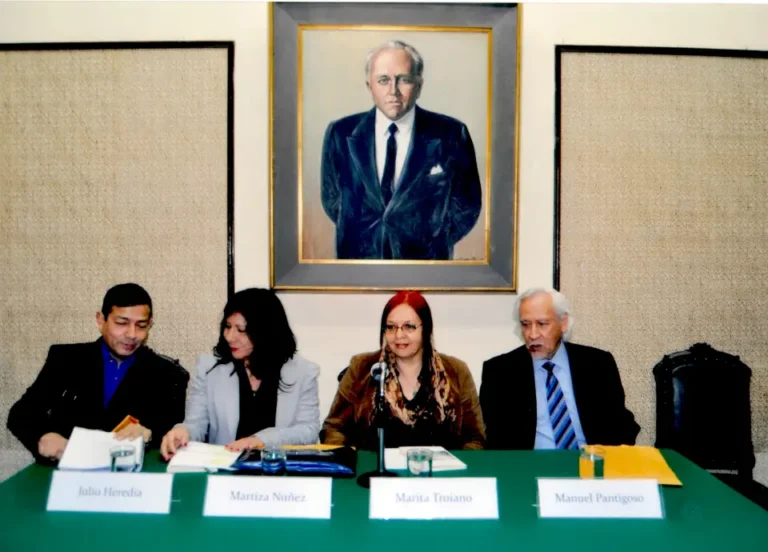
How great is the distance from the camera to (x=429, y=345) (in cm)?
273

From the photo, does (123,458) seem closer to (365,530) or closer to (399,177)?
(365,530)

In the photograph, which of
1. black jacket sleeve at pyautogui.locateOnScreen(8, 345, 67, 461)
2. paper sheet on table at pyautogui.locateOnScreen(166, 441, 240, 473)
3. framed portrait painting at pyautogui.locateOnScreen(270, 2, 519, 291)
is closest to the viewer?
paper sheet on table at pyautogui.locateOnScreen(166, 441, 240, 473)

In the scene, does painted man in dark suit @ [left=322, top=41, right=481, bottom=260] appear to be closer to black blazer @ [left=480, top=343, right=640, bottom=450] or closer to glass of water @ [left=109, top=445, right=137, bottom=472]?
black blazer @ [left=480, top=343, right=640, bottom=450]

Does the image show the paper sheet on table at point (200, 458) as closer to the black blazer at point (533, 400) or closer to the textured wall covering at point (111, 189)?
the black blazer at point (533, 400)

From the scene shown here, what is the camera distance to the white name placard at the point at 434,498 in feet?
5.39

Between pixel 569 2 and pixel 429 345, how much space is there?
79.3 inches

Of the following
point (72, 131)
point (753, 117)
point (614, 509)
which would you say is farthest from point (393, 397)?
point (753, 117)

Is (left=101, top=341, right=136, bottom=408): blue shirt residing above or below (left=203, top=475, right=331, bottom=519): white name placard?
above

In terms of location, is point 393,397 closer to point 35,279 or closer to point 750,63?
point 35,279

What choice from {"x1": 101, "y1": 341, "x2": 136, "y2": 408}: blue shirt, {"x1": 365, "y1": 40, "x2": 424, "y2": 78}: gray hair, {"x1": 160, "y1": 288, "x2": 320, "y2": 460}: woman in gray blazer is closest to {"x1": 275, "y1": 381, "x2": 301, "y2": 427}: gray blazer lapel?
{"x1": 160, "y1": 288, "x2": 320, "y2": 460}: woman in gray blazer

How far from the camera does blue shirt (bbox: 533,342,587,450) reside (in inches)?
106

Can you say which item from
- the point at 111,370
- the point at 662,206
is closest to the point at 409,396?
the point at 111,370

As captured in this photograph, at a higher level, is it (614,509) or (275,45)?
(275,45)

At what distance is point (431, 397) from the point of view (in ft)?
8.66
